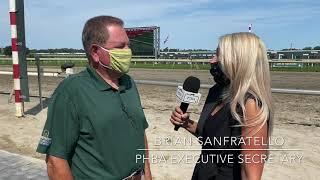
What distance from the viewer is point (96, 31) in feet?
8.87

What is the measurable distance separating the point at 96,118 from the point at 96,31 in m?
0.47

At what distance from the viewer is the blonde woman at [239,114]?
109 inches

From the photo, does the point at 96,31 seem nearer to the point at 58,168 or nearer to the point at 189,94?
the point at 58,168

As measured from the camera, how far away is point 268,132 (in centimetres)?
288

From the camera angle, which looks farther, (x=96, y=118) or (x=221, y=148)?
(x=221, y=148)

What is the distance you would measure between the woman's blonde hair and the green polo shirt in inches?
23.8

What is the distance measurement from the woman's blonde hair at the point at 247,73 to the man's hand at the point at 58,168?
98 cm

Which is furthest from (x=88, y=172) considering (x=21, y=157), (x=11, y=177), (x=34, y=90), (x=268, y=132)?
(x=34, y=90)

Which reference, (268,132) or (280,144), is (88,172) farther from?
(280,144)

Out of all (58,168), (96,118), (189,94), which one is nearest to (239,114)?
(189,94)

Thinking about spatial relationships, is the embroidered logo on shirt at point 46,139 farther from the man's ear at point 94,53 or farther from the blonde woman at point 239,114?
the blonde woman at point 239,114

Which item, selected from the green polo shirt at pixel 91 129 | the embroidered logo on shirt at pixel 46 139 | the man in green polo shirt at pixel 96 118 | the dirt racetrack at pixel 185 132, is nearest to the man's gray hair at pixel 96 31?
the man in green polo shirt at pixel 96 118

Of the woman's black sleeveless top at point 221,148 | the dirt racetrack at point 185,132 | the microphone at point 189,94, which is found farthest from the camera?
the dirt racetrack at point 185,132

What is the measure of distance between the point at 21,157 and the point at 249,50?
508 cm
